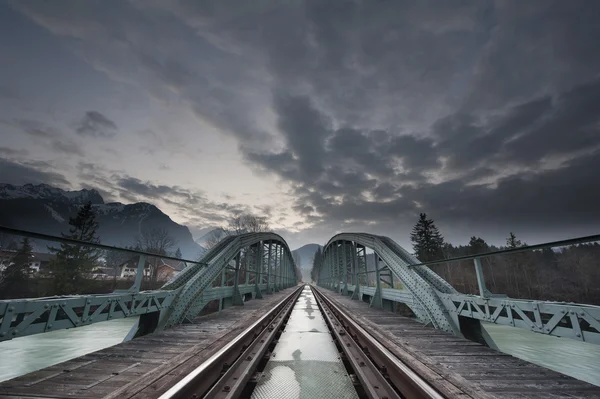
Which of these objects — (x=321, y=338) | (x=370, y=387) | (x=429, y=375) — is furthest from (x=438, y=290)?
(x=370, y=387)

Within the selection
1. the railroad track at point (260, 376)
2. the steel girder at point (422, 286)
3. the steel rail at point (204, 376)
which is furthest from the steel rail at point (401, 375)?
the steel girder at point (422, 286)

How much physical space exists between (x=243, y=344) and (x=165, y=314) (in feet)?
8.95

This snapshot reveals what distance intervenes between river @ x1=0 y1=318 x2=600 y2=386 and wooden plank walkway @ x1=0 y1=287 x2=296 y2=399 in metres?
9.39

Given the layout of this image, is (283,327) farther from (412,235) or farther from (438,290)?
(412,235)

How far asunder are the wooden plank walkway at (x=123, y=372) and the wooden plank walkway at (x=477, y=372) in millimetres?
3267

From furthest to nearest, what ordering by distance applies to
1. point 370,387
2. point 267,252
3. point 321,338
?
point 267,252, point 321,338, point 370,387

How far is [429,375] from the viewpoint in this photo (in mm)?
3141

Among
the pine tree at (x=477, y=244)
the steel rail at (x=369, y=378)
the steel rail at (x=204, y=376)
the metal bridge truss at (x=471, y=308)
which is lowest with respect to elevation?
the steel rail at (x=369, y=378)

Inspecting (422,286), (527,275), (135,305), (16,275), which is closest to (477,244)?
(527,275)

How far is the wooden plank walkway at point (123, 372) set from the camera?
260 centimetres

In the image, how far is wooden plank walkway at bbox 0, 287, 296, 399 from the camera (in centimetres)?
260

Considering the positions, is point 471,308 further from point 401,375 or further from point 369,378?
point 369,378

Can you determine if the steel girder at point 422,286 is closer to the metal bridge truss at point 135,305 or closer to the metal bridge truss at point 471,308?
the metal bridge truss at point 471,308

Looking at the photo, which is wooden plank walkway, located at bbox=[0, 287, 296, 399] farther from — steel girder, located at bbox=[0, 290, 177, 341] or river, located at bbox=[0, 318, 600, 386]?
river, located at bbox=[0, 318, 600, 386]
